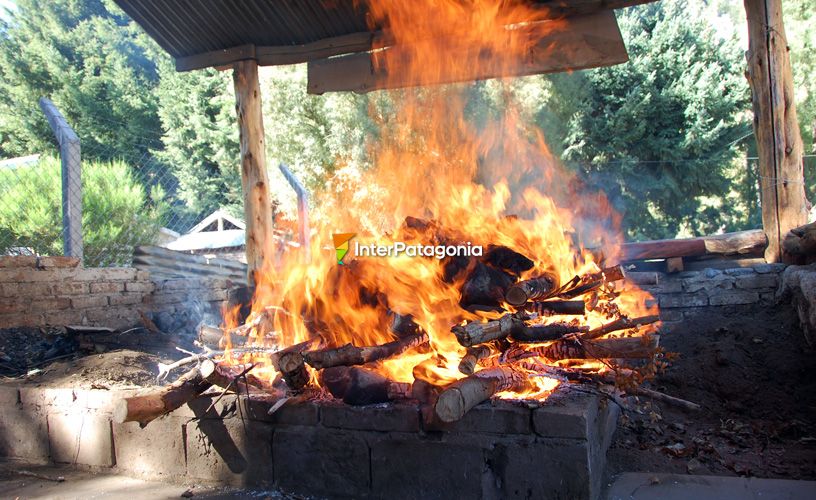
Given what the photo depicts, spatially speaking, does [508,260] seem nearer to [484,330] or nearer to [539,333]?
[539,333]

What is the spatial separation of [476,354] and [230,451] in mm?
1570

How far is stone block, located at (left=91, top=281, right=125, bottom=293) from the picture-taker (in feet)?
17.5

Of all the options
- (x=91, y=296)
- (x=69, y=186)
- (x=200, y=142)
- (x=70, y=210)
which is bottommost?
(x=91, y=296)

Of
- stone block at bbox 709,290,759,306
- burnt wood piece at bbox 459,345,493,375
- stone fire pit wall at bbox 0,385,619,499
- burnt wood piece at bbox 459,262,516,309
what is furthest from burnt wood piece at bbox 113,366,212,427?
stone block at bbox 709,290,759,306

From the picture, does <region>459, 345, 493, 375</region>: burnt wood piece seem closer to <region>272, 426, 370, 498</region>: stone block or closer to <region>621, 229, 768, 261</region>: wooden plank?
<region>272, 426, 370, 498</region>: stone block

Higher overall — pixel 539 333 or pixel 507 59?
pixel 507 59

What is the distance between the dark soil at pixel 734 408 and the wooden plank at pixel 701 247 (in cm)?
132

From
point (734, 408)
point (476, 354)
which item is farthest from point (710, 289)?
Result: point (476, 354)

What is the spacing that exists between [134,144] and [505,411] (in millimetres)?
31175

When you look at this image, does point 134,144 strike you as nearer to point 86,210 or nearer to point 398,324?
point 86,210

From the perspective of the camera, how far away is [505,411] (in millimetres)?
2684

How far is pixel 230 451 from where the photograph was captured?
10.6ft

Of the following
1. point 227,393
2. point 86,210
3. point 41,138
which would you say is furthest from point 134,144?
point 227,393

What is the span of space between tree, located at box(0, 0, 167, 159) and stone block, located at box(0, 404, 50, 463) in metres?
25.9
